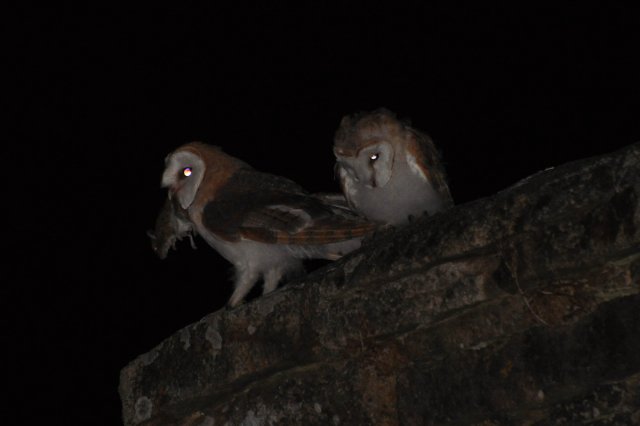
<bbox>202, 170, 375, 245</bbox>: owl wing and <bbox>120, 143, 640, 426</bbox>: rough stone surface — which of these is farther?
<bbox>202, 170, 375, 245</bbox>: owl wing

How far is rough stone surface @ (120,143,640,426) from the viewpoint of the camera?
3.07 meters

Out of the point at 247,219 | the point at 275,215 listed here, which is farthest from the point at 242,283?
the point at 275,215

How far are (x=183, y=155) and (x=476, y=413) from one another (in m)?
3.05

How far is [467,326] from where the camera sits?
3.43 meters

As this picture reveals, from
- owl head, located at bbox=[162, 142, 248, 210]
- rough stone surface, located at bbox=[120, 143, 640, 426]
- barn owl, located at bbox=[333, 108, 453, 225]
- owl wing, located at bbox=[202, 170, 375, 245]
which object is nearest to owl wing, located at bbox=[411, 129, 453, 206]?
barn owl, located at bbox=[333, 108, 453, 225]

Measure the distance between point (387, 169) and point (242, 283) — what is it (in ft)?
3.20

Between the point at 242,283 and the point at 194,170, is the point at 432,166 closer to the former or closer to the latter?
the point at 242,283

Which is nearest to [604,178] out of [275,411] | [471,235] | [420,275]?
[471,235]

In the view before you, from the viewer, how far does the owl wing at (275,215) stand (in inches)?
196

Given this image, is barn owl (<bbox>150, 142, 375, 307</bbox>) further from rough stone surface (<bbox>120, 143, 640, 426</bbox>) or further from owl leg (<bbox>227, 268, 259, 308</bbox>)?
rough stone surface (<bbox>120, 143, 640, 426</bbox>)

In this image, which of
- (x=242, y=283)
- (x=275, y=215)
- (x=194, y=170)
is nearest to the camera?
(x=275, y=215)

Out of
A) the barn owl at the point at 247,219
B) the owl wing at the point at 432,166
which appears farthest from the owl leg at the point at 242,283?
the owl wing at the point at 432,166

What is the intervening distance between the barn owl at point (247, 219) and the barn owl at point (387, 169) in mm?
206

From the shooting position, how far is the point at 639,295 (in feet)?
9.86
